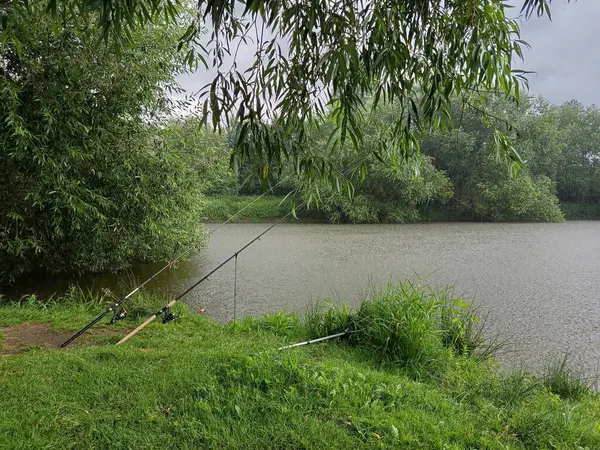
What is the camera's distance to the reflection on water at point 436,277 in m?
5.04

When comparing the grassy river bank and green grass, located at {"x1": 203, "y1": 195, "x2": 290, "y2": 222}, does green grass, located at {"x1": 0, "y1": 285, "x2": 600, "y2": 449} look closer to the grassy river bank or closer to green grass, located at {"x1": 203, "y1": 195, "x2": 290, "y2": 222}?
the grassy river bank

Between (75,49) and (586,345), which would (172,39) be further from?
(586,345)

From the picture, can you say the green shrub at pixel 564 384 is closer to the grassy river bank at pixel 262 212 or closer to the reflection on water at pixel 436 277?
the reflection on water at pixel 436 277

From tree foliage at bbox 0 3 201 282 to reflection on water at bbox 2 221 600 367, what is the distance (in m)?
0.87

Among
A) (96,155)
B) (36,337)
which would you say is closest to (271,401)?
(36,337)

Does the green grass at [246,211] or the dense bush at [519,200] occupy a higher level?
the dense bush at [519,200]

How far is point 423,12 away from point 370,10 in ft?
0.71

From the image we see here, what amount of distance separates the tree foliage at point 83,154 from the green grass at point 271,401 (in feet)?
8.41

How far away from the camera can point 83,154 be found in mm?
4855

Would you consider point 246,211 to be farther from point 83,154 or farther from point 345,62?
point 345,62

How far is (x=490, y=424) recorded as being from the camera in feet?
7.16

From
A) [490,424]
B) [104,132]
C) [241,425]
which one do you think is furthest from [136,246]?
[490,424]

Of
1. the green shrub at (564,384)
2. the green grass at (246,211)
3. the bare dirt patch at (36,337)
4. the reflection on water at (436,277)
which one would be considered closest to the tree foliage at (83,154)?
the reflection on water at (436,277)

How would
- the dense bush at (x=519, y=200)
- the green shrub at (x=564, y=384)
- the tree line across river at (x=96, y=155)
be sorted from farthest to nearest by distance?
1. the dense bush at (x=519, y=200)
2. the tree line across river at (x=96, y=155)
3. the green shrub at (x=564, y=384)
